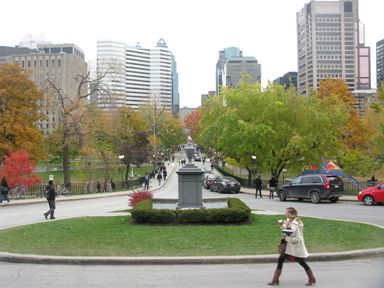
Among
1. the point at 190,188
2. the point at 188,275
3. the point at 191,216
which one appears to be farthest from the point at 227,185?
the point at 188,275

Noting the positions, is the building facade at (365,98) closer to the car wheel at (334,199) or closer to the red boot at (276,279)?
the car wheel at (334,199)

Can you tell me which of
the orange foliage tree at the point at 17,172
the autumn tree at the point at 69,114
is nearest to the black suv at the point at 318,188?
the orange foliage tree at the point at 17,172

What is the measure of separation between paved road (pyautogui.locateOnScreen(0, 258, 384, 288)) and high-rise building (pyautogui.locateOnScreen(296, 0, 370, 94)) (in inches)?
6540

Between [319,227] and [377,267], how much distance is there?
5055mm

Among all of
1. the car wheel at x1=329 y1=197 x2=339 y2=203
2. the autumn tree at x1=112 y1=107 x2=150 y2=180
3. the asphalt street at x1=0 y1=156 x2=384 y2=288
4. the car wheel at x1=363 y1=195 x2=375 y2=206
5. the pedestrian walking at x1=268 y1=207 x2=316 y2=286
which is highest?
the autumn tree at x1=112 y1=107 x2=150 y2=180

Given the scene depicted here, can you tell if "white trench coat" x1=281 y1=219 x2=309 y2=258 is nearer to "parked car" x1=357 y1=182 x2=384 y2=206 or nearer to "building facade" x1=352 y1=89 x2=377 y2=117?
"parked car" x1=357 y1=182 x2=384 y2=206

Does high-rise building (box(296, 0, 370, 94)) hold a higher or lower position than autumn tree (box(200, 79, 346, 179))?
higher

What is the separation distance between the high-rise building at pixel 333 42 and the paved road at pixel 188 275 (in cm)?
16611

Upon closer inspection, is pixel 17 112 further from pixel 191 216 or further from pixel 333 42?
pixel 333 42

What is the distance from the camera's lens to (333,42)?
185 metres

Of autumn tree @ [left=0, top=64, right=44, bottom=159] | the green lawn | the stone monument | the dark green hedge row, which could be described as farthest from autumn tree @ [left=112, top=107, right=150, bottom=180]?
the green lawn

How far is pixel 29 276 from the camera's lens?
33.2ft

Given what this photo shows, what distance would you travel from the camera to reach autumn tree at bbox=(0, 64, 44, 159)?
42281mm

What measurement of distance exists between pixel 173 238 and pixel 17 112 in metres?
33.6
